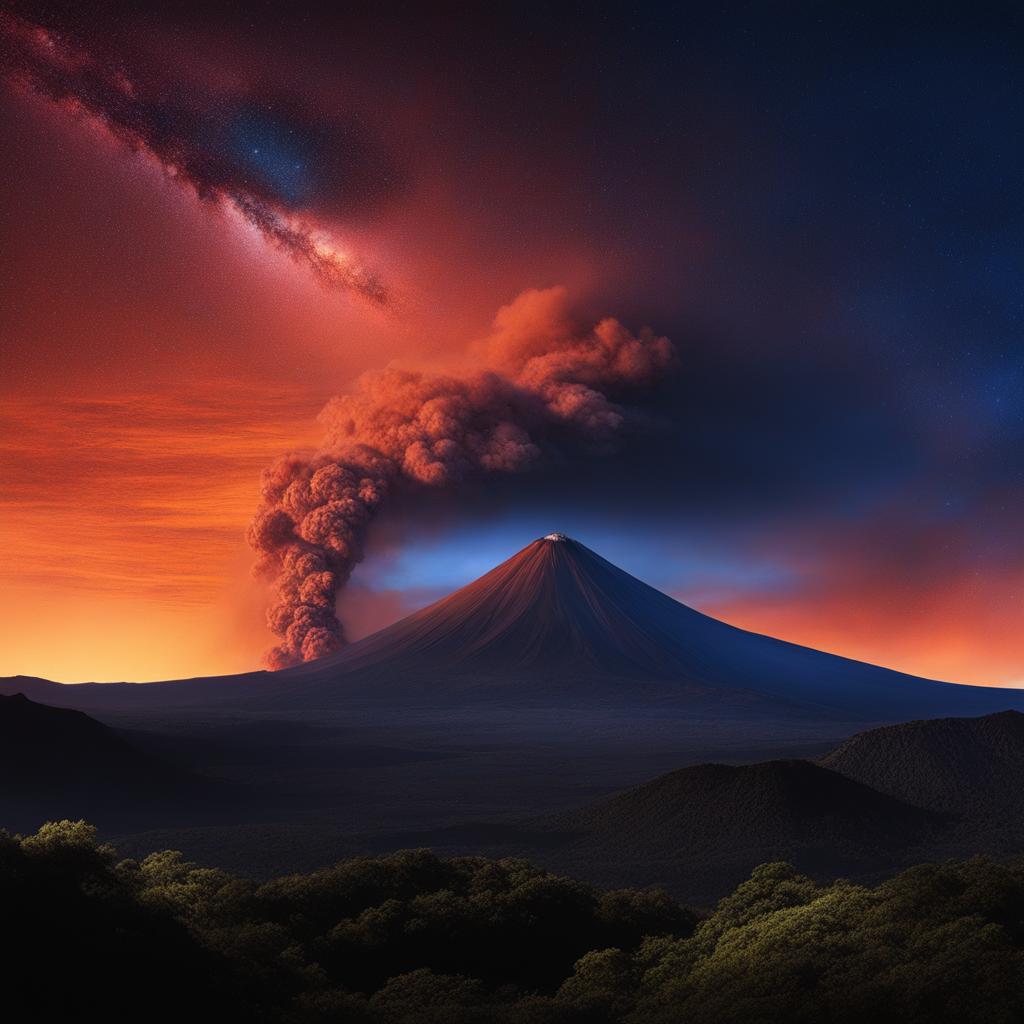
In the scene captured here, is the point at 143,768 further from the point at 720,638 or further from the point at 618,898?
the point at 720,638

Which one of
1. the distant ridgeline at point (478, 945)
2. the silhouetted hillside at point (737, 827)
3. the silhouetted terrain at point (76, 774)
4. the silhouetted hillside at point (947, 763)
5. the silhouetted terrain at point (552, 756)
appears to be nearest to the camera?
the distant ridgeline at point (478, 945)

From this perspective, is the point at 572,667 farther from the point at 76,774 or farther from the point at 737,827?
the point at 737,827

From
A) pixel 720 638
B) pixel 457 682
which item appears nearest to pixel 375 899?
pixel 457 682

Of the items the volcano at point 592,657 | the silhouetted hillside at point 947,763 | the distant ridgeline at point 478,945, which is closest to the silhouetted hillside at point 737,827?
the silhouetted hillside at point 947,763

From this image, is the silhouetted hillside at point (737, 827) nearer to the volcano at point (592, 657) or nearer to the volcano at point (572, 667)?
the volcano at point (572, 667)

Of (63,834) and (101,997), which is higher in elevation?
(63,834)

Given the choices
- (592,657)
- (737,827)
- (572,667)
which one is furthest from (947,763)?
(592,657)
